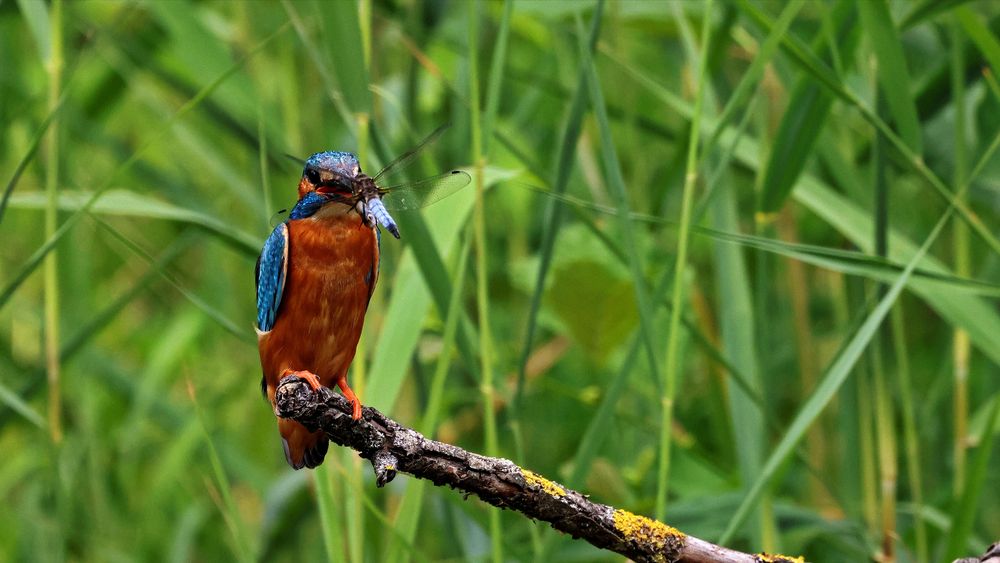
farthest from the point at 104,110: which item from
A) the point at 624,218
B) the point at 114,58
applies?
the point at 624,218

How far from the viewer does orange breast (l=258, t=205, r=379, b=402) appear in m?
1.64

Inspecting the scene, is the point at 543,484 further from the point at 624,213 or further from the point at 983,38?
the point at 983,38

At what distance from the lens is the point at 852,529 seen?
96.9 inches

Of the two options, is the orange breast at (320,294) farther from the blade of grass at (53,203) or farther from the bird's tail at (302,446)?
the blade of grass at (53,203)

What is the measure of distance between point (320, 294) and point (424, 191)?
0.69 ft

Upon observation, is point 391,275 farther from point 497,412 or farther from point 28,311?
point 28,311

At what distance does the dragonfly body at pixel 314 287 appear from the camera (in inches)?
64.3

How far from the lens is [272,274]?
1679 millimetres

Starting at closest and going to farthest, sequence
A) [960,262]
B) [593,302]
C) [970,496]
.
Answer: [970,496]
[960,262]
[593,302]

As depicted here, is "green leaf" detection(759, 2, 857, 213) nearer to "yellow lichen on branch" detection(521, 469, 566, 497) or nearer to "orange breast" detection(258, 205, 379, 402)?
"orange breast" detection(258, 205, 379, 402)

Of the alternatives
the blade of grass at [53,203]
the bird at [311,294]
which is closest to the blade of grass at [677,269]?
the bird at [311,294]

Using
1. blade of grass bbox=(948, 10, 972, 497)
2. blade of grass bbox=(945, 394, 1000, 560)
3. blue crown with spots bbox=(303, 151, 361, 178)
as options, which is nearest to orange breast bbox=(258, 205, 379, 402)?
blue crown with spots bbox=(303, 151, 361, 178)

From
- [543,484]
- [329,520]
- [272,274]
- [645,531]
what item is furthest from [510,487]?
[329,520]

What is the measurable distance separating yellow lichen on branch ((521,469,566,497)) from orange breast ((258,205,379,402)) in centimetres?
52
